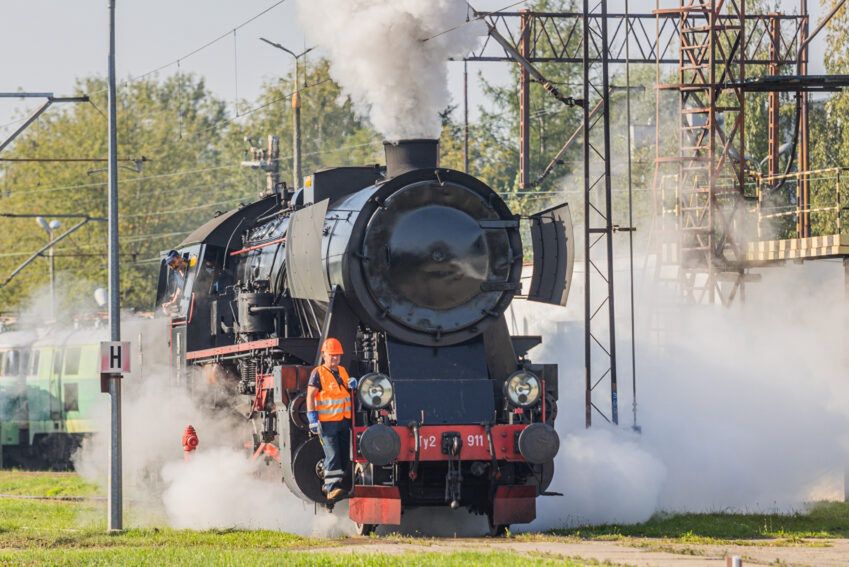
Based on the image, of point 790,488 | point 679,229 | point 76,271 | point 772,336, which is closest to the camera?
point 790,488

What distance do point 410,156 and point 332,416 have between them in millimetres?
3106

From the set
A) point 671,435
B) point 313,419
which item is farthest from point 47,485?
point 313,419

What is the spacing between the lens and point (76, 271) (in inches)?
2153

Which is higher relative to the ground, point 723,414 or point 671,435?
point 723,414

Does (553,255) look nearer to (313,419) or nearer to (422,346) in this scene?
(422,346)

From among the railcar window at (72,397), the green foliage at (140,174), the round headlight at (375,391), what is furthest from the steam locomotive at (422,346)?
the green foliage at (140,174)

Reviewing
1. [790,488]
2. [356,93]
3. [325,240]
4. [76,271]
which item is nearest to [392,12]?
[356,93]

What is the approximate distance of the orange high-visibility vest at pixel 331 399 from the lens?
14625 mm

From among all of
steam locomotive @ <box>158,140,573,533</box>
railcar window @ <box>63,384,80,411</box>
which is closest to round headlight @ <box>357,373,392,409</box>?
steam locomotive @ <box>158,140,573,533</box>

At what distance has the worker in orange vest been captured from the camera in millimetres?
14609

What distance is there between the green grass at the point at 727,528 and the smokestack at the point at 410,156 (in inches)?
164

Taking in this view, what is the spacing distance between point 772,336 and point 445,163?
34510 millimetres

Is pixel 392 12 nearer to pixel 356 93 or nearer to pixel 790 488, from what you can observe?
pixel 356 93

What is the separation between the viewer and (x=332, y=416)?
48.0ft
